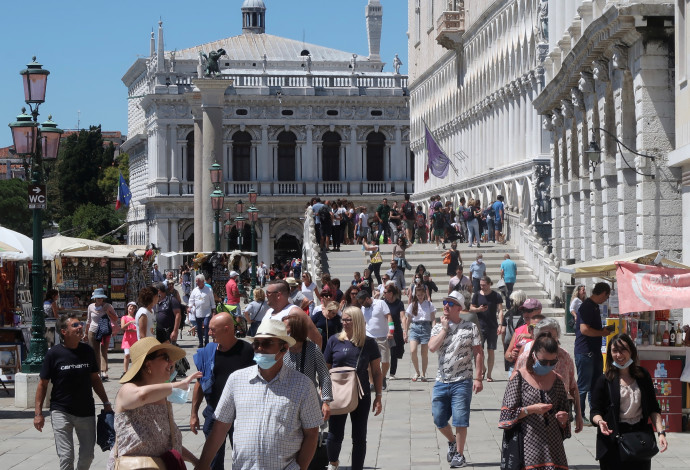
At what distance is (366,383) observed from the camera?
1241 cm

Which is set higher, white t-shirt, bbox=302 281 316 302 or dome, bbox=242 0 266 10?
dome, bbox=242 0 266 10

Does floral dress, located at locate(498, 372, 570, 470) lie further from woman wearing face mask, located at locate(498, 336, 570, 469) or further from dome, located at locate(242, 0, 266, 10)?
dome, located at locate(242, 0, 266, 10)

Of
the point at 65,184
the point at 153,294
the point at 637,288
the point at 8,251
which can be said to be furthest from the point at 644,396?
the point at 65,184

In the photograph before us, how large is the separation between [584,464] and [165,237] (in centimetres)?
7524

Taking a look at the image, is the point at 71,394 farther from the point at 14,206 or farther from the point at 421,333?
the point at 14,206

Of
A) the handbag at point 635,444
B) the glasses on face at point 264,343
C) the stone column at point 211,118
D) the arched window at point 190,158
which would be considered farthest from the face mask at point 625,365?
the arched window at point 190,158

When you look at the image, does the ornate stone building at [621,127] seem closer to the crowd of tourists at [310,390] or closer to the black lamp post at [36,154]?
the crowd of tourists at [310,390]

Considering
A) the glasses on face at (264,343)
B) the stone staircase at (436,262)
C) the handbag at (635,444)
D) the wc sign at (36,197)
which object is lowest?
the handbag at (635,444)

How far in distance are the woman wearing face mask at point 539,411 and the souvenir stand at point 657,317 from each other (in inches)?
196

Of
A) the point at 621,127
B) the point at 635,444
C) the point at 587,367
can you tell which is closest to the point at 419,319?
the point at 587,367

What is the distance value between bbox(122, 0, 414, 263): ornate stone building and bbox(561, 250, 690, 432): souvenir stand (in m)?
71.8

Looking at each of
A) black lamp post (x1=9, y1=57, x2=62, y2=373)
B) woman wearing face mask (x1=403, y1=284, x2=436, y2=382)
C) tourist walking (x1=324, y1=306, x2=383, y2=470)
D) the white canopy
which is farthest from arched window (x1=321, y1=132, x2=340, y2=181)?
tourist walking (x1=324, y1=306, x2=383, y2=470)

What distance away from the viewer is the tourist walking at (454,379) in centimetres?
1316

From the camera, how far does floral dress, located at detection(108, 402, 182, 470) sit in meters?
7.92
